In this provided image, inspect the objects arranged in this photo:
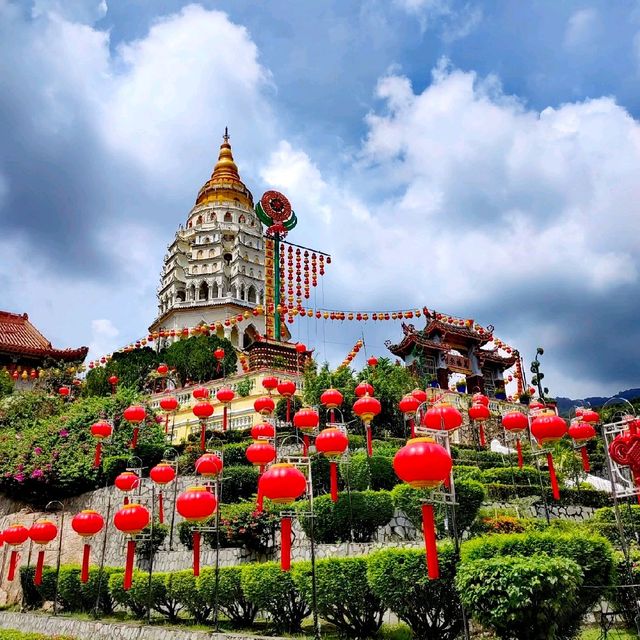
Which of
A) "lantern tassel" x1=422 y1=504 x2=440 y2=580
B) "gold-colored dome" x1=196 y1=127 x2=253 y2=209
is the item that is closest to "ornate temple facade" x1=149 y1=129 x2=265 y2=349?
"gold-colored dome" x1=196 y1=127 x2=253 y2=209

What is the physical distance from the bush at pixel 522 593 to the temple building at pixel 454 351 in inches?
1046

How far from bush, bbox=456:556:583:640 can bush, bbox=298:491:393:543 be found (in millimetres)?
5202

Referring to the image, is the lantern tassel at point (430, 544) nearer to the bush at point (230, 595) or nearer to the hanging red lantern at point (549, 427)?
the hanging red lantern at point (549, 427)

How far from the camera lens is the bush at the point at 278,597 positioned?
29.6ft

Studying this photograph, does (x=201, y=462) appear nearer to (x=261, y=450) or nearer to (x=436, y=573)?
(x=261, y=450)

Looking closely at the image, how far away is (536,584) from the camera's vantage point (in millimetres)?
6020

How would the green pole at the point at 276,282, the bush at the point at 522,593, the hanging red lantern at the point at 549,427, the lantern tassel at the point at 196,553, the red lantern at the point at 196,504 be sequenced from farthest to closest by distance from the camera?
the green pole at the point at 276,282 → the lantern tassel at the point at 196,553 → the hanging red lantern at the point at 549,427 → the red lantern at the point at 196,504 → the bush at the point at 522,593

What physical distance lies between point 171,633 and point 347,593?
3.09m

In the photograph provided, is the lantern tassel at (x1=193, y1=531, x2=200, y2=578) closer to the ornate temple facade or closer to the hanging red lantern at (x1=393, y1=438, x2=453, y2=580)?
the hanging red lantern at (x1=393, y1=438, x2=453, y2=580)

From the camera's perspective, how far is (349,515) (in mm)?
11516

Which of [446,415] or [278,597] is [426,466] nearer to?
[446,415]

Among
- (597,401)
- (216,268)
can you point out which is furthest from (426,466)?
(597,401)

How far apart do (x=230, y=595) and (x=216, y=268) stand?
37782 mm

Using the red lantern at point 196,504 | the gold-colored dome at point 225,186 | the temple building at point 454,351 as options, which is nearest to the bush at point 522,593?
the red lantern at point 196,504
